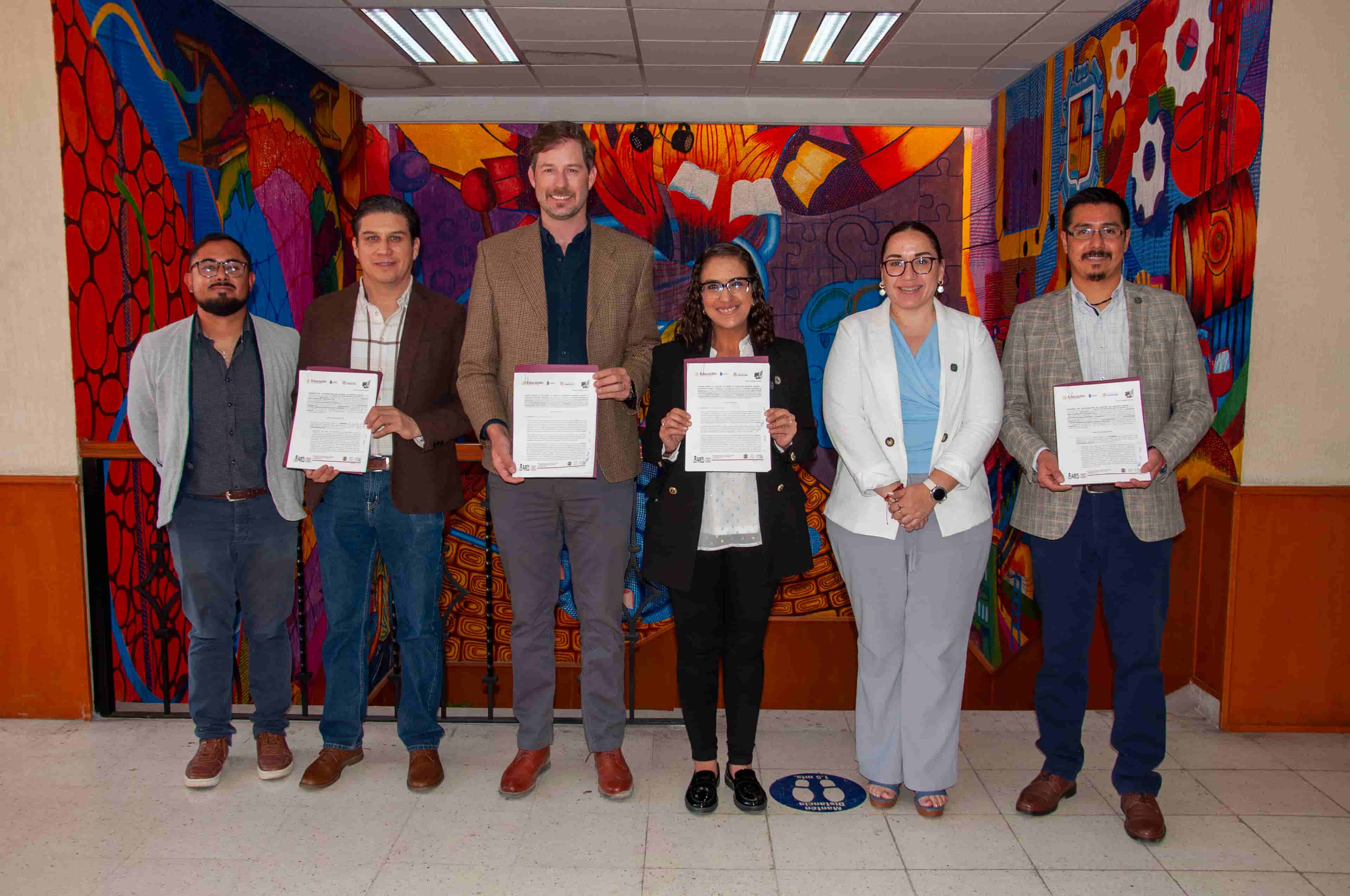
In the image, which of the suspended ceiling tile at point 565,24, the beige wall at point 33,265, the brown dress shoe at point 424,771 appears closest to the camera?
the brown dress shoe at point 424,771

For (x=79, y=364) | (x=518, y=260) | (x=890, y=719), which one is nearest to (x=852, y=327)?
(x=518, y=260)

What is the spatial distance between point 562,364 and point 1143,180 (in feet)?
11.6

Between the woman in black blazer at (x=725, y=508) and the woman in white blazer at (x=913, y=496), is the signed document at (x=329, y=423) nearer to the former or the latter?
the woman in black blazer at (x=725, y=508)

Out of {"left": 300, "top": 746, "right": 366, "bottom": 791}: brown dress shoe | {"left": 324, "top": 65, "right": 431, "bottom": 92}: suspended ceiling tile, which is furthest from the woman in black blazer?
{"left": 324, "top": 65, "right": 431, "bottom": 92}: suspended ceiling tile

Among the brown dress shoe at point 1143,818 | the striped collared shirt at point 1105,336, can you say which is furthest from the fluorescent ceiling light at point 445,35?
the brown dress shoe at point 1143,818

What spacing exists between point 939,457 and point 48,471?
3.31 m

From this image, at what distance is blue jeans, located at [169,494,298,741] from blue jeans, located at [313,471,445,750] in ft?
0.59

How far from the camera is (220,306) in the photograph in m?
2.72

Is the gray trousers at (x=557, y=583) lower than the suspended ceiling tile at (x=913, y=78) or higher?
lower

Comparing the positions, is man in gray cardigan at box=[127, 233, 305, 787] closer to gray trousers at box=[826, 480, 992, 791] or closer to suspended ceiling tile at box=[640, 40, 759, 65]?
gray trousers at box=[826, 480, 992, 791]

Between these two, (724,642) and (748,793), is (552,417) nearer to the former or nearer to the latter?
(724,642)

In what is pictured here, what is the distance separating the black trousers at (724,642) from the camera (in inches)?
101

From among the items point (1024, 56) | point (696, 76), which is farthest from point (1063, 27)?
point (696, 76)

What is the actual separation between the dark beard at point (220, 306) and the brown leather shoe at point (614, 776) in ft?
5.91
